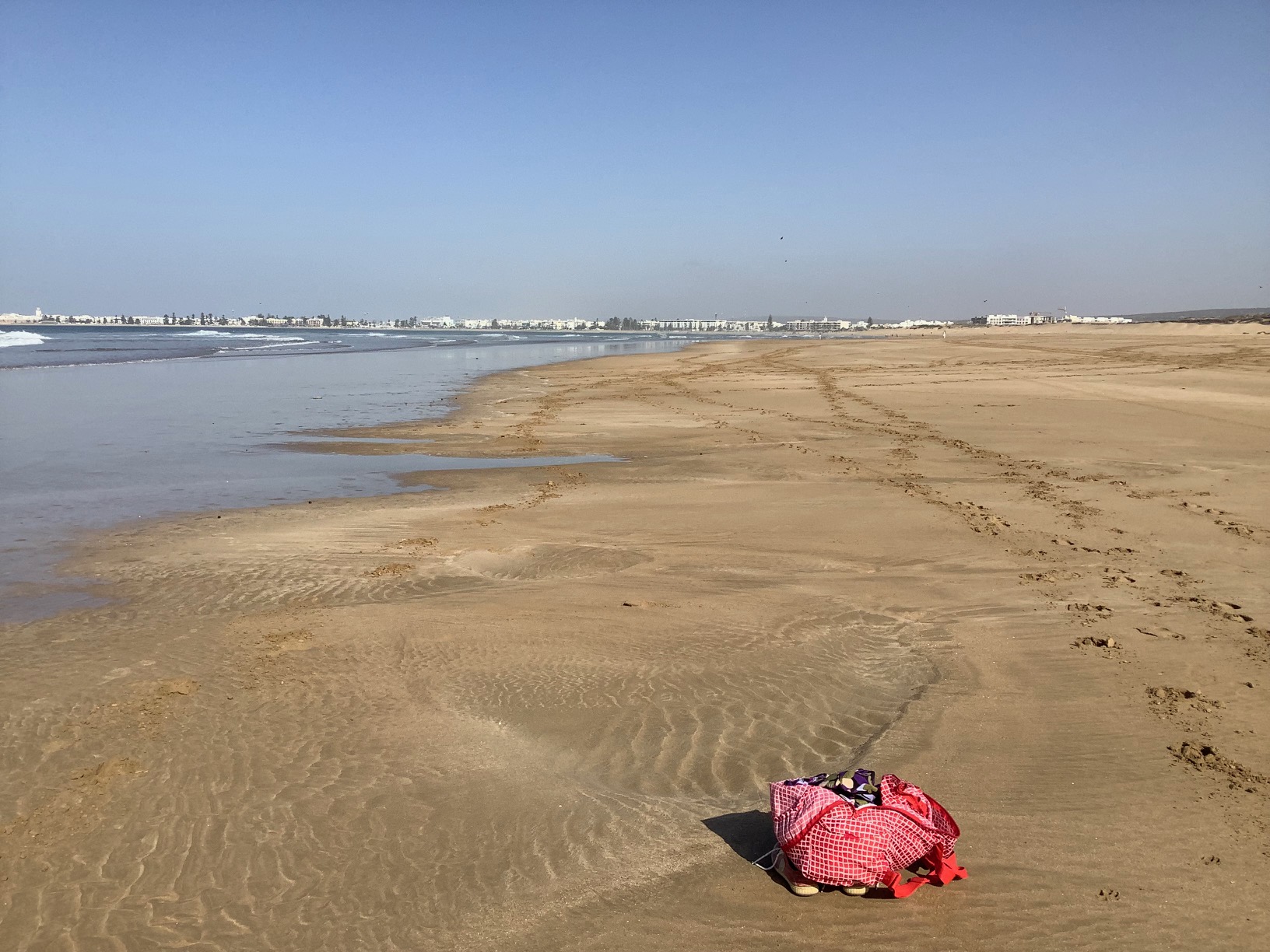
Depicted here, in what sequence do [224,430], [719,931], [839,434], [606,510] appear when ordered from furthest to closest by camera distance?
[224,430] < [839,434] < [606,510] < [719,931]

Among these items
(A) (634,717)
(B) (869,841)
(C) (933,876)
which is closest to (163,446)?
(A) (634,717)

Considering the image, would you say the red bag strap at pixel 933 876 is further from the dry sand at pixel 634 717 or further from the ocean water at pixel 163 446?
the ocean water at pixel 163 446

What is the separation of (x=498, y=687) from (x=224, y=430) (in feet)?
→ 49.7

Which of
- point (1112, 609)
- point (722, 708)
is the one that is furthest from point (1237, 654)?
point (722, 708)

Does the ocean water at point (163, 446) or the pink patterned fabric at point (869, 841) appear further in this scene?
the ocean water at point (163, 446)

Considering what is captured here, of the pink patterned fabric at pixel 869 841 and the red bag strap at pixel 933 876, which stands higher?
the pink patterned fabric at pixel 869 841

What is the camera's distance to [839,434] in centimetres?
1759

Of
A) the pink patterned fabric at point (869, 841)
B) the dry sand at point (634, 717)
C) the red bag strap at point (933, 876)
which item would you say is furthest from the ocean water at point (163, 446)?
the red bag strap at point (933, 876)

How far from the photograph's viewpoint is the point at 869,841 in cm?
375

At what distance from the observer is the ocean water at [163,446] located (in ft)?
33.7

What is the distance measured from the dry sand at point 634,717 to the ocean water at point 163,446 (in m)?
0.89

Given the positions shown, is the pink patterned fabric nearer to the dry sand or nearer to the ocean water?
the dry sand

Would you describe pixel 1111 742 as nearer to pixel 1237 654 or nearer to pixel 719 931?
pixel 1237 654

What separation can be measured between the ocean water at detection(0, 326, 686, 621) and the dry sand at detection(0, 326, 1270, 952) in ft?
2.91
